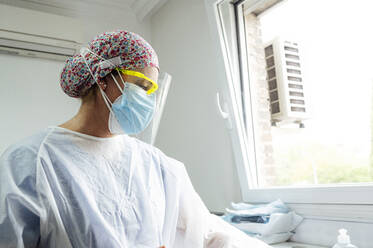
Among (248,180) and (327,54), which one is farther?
(248,180)

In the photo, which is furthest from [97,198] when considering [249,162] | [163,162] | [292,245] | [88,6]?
[88,6]

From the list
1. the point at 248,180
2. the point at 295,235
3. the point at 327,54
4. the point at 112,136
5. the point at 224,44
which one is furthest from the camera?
the point at 224,44

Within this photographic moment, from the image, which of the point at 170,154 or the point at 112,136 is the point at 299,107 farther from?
the point at 170,154

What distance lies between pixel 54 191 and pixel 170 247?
0.50 metres

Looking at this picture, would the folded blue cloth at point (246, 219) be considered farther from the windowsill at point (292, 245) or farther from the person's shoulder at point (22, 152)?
the person's shoulder at point (22, 152)

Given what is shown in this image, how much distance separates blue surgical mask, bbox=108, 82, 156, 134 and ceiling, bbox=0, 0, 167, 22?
1.94 m

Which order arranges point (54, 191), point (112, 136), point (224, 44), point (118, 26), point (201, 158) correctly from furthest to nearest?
point (118, 26)
point (201, 158)
point (224, 44)
point (112, 136)
point (54, 191)

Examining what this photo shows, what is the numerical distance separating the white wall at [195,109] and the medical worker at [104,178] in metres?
0.85

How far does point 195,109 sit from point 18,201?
1.67m

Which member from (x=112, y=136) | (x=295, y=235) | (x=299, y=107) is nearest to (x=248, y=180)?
(x=295, y=235)

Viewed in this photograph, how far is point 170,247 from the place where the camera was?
1252 mm

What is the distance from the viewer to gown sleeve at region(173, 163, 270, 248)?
4.01 ft

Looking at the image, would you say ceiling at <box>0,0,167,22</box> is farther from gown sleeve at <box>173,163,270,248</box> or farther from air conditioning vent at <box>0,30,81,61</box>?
gown sleeve at <box>173,163,270,248</box>

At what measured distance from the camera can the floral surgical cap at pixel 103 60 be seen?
3.74ft
